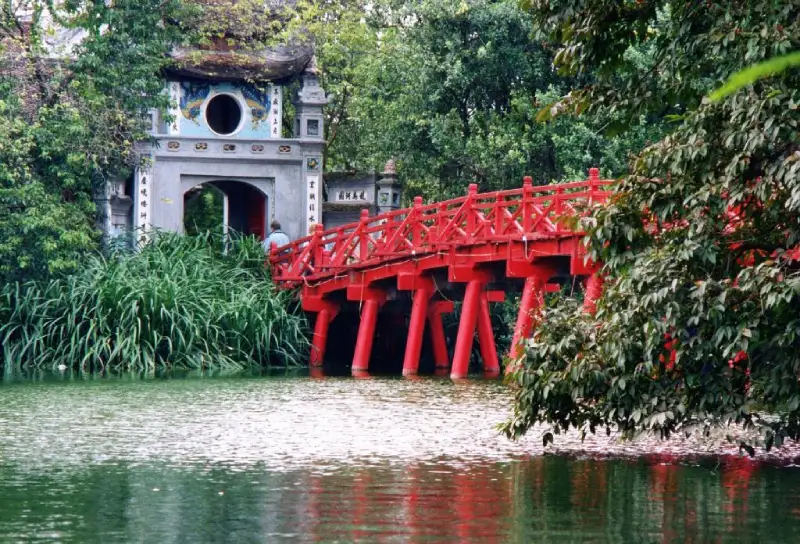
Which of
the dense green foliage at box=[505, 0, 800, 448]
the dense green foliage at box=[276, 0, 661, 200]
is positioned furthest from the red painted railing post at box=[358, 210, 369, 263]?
the dense green foliage at box=[505, 0, 800, 448]

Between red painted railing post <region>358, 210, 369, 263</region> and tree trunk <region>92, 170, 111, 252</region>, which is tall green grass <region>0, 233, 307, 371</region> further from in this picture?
tree trunk <region>92, 170, 111, 252</region>

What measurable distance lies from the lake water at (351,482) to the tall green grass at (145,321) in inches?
329

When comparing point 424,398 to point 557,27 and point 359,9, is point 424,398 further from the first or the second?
point 359,9

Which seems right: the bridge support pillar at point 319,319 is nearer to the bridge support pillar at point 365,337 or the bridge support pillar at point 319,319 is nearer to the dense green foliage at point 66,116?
the bridge support pillar at point 365,337

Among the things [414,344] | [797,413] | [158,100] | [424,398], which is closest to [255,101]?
[158,100]

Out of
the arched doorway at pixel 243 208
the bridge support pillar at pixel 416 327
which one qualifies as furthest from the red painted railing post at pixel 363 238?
the arched doorway at pixel 243 208

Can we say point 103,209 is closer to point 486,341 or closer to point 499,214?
point 486,341

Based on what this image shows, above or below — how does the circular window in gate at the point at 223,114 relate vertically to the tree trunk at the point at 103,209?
above

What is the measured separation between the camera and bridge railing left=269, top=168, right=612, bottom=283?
70.4ft

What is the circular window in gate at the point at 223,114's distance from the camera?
32656 millimetres

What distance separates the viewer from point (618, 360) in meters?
11.7

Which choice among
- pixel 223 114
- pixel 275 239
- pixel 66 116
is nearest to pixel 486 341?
pixel 275 239

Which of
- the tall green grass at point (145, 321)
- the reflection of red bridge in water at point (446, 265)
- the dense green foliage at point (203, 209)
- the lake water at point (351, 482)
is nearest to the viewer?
the lake water at point (351, 482)

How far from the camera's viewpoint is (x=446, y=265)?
957 inches
